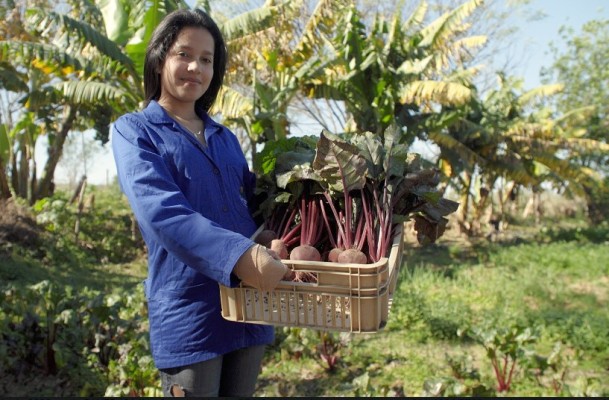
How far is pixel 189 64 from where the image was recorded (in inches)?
64.5

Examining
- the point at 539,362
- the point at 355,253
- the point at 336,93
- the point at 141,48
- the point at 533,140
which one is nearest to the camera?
the point at 355,253

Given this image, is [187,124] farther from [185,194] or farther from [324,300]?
[324,300]

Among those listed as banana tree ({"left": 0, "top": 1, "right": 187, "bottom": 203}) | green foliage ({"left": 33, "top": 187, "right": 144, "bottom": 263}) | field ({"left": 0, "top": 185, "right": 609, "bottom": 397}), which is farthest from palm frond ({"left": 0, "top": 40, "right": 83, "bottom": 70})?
green foliage ({"left": 33, "top": 187, "right": 144, "bottom": 263})

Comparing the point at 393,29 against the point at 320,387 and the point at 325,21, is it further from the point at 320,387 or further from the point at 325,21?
the point at 320,387

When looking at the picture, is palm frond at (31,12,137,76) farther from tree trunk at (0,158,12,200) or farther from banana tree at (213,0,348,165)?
tree trunk at (0,158,12,200)

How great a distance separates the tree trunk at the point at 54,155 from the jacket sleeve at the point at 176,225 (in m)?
11.2

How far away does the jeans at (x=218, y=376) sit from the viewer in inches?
64.1

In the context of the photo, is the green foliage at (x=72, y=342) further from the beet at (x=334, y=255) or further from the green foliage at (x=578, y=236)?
the green foliage at (x=578, y=236)

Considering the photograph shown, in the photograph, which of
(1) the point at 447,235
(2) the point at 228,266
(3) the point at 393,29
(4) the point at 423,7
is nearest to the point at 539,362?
(2) the point at 228,266

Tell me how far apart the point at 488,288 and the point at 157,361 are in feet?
20.8

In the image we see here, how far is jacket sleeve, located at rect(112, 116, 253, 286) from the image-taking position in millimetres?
1372

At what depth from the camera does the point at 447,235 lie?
627 inches

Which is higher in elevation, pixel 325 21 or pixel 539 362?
pixel 325 21

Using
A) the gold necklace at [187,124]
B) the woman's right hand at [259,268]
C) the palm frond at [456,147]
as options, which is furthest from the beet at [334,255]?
the palm frond at [456,147]
